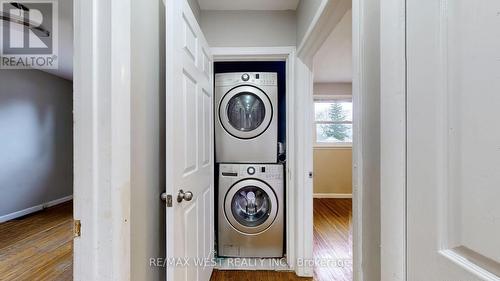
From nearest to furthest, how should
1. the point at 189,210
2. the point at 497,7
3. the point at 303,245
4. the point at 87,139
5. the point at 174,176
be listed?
the point at 497,7 < the point at 87,139 < the point at 174,176 < the point at 189,210 < the point at 303,245

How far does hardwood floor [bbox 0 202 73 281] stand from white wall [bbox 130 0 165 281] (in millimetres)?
1561

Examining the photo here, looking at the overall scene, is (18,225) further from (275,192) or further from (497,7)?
(497,7)

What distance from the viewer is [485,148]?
17.4 inches

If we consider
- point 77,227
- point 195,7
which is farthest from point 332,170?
point 77,227

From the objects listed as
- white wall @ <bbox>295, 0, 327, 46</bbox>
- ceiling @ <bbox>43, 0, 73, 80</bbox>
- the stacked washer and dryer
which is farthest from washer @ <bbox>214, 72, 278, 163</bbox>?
ceiling @ <bbox>43, 0, 73, 80</bbox>

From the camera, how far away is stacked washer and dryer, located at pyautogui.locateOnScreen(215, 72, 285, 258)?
2291 mm

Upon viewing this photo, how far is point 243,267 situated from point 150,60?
194 cm

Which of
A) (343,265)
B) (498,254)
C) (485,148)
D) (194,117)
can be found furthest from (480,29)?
(343,265)

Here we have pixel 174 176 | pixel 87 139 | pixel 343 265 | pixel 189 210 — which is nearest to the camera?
pixel 87 139

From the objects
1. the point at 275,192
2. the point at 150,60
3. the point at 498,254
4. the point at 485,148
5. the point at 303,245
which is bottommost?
the point at 303,245

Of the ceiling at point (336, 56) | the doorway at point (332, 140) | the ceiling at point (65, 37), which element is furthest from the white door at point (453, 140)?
the doorway at point (332, 140)

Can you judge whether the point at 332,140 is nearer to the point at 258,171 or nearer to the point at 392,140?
the point at 258,171

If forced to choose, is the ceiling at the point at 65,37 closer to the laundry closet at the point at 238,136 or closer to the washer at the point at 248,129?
→ the laundry closet at the point at 238,136

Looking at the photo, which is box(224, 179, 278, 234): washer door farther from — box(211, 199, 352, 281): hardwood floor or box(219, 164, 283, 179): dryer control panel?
box(211, 199, 352, 281): hardwood floor
